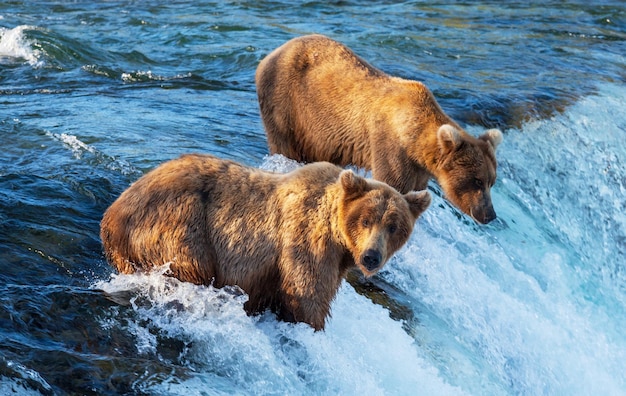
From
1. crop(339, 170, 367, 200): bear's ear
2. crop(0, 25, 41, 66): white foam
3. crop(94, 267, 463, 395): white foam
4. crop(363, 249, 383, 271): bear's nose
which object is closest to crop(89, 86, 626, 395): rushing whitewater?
crop(94, 267, 463, 395): white foam

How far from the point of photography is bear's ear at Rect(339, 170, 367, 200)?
538cm

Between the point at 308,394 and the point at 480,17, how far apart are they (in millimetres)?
13724

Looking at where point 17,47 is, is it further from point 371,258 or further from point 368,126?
point 371,258

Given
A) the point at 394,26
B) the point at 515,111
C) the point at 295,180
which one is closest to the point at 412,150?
the point at 295,180

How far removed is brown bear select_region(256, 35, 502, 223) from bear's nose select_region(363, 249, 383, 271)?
232cm

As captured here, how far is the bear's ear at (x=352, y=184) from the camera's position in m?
5.38

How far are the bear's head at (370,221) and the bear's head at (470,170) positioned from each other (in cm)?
207

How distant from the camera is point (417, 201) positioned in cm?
566

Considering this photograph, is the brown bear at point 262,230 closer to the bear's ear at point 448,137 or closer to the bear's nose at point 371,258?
the bear's nose at point 371,258

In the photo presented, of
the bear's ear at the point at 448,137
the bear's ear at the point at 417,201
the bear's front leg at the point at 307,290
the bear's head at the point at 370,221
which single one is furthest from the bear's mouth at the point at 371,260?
the bear's ear at the point at 448,137

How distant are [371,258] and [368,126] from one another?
2.95 meters

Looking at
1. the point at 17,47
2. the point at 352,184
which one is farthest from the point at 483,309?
the point at 17,47

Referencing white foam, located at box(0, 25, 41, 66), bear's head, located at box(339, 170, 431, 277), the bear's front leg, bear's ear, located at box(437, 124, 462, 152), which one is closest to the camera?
bear's head, located at box(339, 170, 431, 277)

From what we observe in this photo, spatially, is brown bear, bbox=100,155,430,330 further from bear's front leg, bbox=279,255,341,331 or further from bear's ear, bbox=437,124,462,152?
bear's ear, bbox=437,124,462,152
